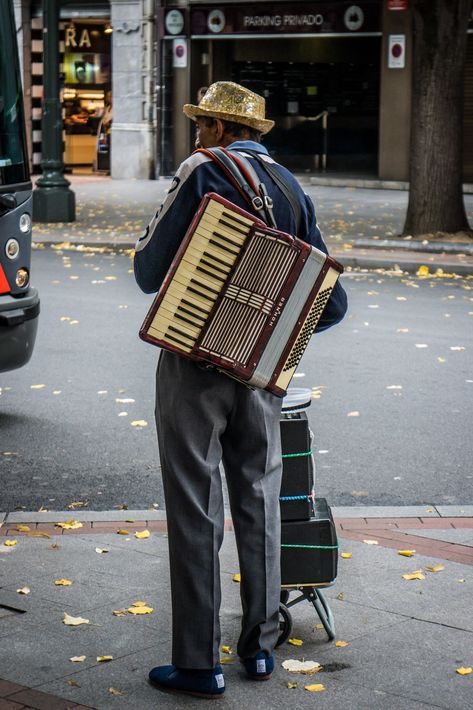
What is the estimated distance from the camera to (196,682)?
3.83 m

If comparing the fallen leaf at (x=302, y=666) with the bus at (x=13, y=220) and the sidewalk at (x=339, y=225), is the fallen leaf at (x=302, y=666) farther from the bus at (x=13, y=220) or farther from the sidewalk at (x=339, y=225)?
the sidewalk at (x=339, y=225)

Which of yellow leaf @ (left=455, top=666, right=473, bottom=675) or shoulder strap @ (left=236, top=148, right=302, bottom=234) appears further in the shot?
yellow leaf @ (left=455, top=666, right=473, bottom=675)

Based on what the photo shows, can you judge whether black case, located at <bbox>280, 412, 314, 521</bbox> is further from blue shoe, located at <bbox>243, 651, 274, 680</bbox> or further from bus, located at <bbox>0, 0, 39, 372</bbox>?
bus, located at <bbox>0, 0, 39, 372</bbox>

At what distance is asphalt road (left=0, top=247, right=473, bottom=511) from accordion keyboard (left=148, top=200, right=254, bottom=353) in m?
2.58

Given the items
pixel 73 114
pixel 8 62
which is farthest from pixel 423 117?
pixel 73 114

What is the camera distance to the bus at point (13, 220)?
7172 mm

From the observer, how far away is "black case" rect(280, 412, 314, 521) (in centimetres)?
431

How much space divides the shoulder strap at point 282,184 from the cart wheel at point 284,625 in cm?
128

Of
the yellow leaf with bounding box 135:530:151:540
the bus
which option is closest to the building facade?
the bus

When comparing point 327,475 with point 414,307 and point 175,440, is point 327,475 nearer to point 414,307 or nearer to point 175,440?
point 175,440

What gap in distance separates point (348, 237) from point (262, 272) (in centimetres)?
1338

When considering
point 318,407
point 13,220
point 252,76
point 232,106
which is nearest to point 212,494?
point 232,106

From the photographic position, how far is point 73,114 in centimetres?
3084

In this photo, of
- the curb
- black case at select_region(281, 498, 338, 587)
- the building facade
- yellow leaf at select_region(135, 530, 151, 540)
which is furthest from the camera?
the building facade
